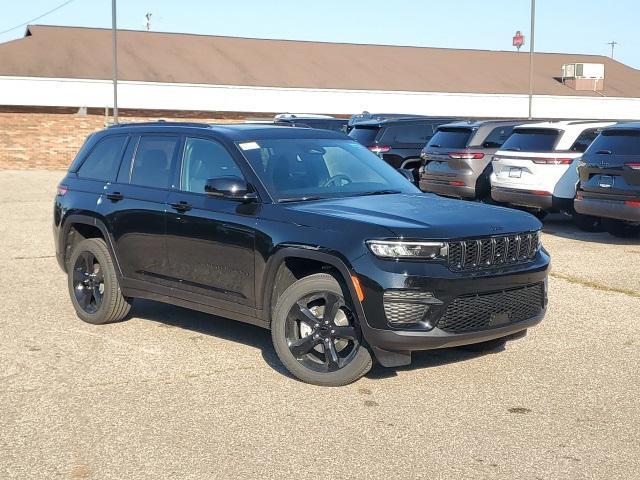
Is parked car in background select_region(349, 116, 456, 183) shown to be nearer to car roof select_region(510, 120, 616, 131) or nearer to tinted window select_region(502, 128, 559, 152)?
tinted window select_region(502, 128, 559, 152)

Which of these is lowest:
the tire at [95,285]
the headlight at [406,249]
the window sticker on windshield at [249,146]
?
the tire at [95,285]

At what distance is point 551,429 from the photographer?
5141 mm

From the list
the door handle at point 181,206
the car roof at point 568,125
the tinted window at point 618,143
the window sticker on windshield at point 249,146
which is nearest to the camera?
the window sticker on windshield at point 249,146

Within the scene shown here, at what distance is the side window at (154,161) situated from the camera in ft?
23.9

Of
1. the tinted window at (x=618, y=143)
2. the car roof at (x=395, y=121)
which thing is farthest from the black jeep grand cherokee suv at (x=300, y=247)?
the car roof at (x=395, y=121)

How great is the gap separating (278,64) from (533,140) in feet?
107

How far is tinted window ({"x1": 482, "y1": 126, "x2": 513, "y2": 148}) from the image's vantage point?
16.2m

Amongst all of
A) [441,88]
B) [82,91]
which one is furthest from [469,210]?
[441,88]

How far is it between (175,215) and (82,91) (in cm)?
3354

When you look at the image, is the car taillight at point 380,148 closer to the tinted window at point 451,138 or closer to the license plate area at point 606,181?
the tinted window at point 451,138

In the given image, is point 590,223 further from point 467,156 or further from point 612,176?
point 467,156

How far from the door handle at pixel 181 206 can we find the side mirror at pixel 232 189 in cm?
48

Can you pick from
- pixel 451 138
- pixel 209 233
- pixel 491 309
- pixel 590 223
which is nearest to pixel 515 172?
pixel 590 223

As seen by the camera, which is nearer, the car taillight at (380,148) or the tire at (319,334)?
the tire at (319,334)
